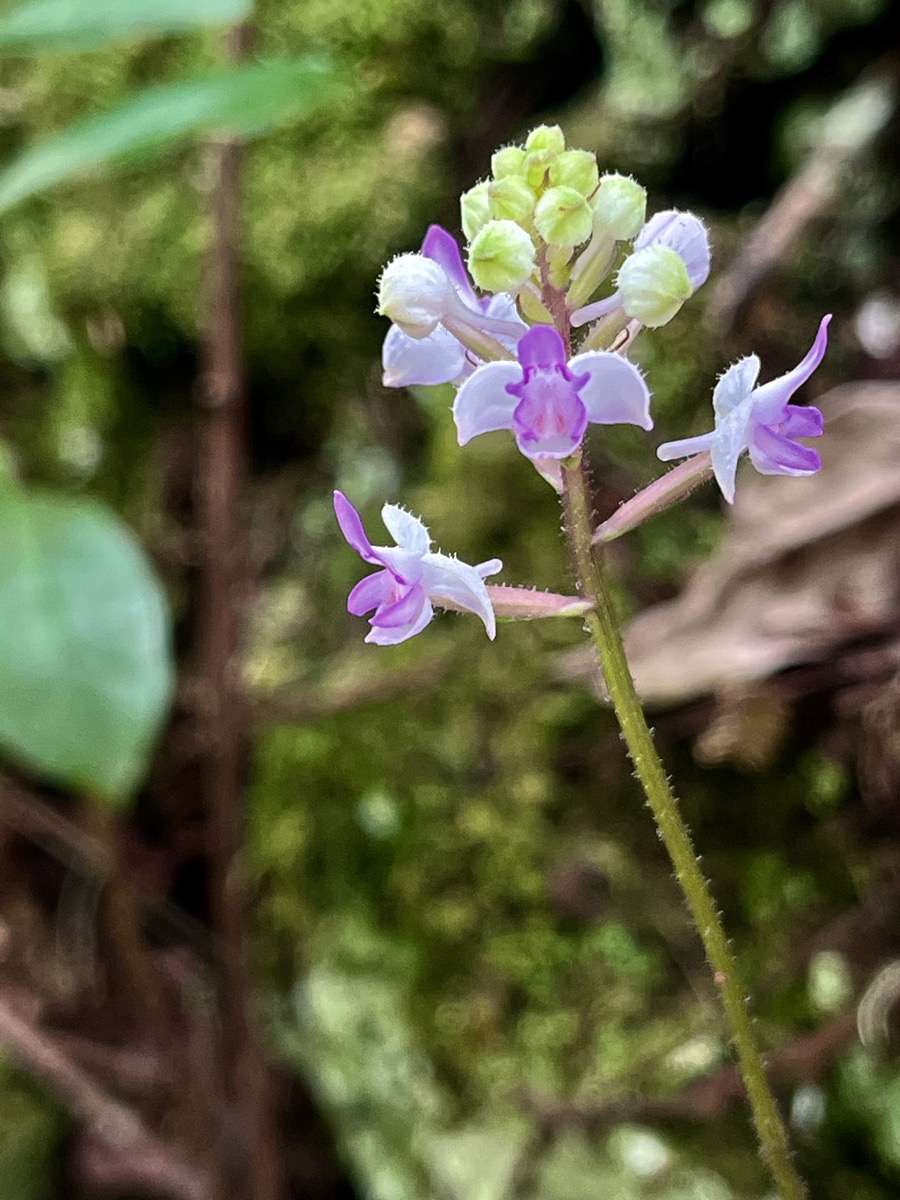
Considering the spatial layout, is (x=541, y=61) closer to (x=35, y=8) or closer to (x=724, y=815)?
(x=35, y=8)

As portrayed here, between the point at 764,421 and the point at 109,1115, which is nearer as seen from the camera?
the point at 764,421

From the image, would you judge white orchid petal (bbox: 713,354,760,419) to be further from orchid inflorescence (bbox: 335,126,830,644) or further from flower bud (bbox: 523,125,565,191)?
flower bud (bbox: 523,125,565,191)

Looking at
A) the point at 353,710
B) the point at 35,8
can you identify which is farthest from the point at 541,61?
the point at 353,710

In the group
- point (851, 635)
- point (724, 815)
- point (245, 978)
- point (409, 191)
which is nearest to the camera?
point (851, 635)

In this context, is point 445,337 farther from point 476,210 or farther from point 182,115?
point 182,115

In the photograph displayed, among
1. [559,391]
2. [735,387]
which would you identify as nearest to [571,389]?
[559,391]

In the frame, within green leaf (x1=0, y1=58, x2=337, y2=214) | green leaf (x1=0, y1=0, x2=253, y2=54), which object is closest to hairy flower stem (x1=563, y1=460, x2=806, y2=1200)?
green leaf (x1=0, y1=58, x2=337, y2=214)
